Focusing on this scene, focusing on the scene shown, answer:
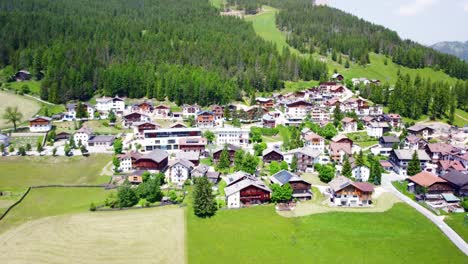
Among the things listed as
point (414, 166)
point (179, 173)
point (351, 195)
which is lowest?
point (351, 195)

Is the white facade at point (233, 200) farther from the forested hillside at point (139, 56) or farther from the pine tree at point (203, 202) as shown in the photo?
the forested hillside at point (139, 56)

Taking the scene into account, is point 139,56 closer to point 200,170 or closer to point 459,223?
point 200,170

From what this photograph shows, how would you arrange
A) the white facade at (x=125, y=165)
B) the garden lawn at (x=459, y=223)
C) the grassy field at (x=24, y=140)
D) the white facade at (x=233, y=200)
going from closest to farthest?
the garden lawn at (x=459, y=223) < the white facade at (x=233, y=200) < the white facade at (x=125, y=165) < the grassy field at (x=24, y=140)

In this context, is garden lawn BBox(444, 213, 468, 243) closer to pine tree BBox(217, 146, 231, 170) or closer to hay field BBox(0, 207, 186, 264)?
hay field BBox(0, 207, 186, 264)

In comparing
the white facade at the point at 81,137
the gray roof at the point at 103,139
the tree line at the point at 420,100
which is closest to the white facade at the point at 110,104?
the white facade at the point at 81,137

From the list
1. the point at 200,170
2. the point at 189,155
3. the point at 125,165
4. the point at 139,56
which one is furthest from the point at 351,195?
the point at 139,56

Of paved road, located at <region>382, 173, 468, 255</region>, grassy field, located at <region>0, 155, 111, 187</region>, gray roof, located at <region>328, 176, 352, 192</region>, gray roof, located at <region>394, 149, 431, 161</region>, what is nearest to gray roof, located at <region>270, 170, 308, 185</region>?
gray roof, located at <region>328, 176, 352, 192</region>
